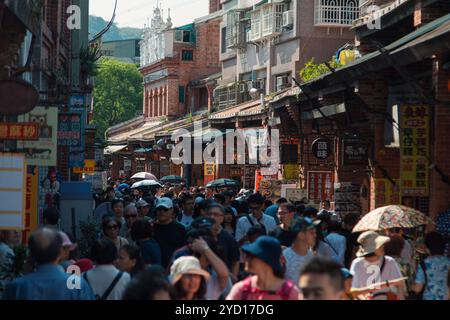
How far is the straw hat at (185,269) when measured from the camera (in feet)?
28.3

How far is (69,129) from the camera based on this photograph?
24.5 meters

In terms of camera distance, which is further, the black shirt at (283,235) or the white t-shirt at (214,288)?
the black shirt at (283,235)

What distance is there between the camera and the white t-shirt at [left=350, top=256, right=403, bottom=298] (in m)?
10.3

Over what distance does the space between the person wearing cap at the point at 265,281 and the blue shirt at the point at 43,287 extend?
4.00 feet

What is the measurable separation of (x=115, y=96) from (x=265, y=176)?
58.1 meters

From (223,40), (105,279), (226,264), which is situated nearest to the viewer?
(105,279)

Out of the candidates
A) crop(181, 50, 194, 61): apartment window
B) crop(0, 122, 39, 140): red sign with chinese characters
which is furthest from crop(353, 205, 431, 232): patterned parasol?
crop(181, 50, 194, 61): apartment window

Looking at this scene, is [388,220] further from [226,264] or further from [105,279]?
[105,279]

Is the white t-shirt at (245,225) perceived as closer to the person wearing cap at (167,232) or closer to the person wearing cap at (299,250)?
the person wearing cap at (167,232)

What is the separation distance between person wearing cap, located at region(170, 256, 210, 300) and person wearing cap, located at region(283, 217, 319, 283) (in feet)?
7.13

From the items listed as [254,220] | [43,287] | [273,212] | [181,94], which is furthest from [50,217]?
[181,94]

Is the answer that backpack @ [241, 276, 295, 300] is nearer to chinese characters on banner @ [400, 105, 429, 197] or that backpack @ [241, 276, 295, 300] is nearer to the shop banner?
the shop banner

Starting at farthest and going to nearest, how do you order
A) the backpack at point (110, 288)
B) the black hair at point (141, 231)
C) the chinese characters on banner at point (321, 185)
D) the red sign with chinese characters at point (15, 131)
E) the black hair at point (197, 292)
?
the chinese characters on banner at point (321, 185), the red sign with chinese characters at point (15, 131), the black hair at point (141, 231), the backpack at point (110, 288), the black hair at point (197, 292)

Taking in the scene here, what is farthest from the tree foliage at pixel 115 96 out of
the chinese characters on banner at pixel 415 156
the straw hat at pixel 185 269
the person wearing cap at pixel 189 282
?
the person wearing cap at pixel 189 282
